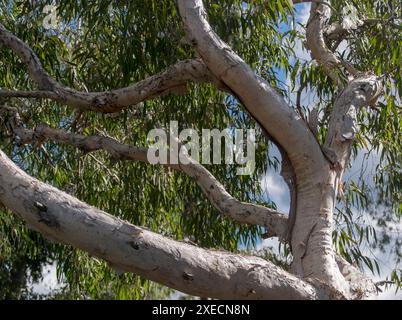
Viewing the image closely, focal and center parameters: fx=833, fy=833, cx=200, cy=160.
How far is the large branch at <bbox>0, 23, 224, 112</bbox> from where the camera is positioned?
12.8 feet

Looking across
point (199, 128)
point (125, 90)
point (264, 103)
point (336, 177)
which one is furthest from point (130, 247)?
point (199, 128)

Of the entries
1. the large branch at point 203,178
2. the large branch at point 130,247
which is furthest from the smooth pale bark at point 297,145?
the large branch at point 130,247

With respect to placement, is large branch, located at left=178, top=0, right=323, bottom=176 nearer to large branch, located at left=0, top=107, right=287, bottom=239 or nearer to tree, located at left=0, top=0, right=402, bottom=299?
tree, located at left=0, top=0, right=402, bottom=299

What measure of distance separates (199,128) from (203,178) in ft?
3.26

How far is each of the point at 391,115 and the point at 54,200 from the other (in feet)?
9.42

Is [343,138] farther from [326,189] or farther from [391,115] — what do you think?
[391,115]

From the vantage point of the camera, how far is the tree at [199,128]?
2.64m

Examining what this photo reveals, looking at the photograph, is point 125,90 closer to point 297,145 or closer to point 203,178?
point 203,178

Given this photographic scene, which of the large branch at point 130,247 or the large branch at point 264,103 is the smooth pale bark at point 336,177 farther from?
the large branch at point 130,247

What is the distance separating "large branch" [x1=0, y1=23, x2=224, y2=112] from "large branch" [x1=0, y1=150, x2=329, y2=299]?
128 centimetres

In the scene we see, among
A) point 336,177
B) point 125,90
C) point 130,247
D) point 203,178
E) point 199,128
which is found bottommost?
point 130,247

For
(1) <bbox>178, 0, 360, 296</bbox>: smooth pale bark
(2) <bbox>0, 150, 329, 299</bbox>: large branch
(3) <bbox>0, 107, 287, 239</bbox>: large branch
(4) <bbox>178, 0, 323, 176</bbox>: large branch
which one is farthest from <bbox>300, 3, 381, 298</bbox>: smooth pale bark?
(2) <bbox>0, 150, 329, 299</bbox>: large branch

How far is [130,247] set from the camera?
254 cm

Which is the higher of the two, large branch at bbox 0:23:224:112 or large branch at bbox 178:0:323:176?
large branch at bbox 0:23:224:112
